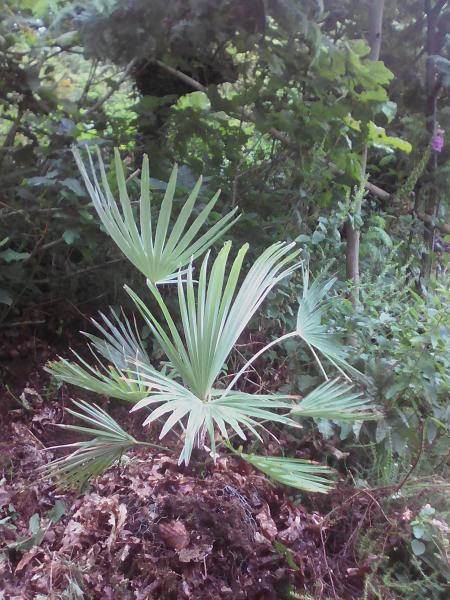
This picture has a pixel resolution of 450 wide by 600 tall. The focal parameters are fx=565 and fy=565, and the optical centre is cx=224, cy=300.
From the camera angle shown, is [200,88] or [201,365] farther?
[200,88]

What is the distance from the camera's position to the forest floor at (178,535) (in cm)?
164

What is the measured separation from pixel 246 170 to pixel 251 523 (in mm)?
1636

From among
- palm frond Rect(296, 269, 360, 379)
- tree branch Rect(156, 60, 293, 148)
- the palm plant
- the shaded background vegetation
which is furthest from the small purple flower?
the palm plant

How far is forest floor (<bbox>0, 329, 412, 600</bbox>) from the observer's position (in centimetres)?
164

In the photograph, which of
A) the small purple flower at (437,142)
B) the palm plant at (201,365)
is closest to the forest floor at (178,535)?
the palm plant at (201,365)

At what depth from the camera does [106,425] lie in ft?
5.15

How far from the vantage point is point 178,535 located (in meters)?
1.69

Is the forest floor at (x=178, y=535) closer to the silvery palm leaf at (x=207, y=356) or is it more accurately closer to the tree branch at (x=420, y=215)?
the silvery palm leaf at (x=207, y=356)

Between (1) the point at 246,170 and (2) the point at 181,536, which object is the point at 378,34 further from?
(2) the point at 181,536

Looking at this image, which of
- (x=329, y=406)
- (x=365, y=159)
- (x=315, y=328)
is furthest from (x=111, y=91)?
(x=329, y=406)

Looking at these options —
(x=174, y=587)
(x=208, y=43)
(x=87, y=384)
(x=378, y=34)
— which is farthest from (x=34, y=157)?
(x=174, y=587)

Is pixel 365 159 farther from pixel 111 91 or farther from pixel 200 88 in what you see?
pixel 111 91

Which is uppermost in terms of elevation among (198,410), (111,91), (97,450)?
(111,91)

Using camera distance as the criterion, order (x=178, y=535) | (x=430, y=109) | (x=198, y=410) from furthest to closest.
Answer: (x=430, y=109) < (x=178, y=535) < (x=198, y=410)
